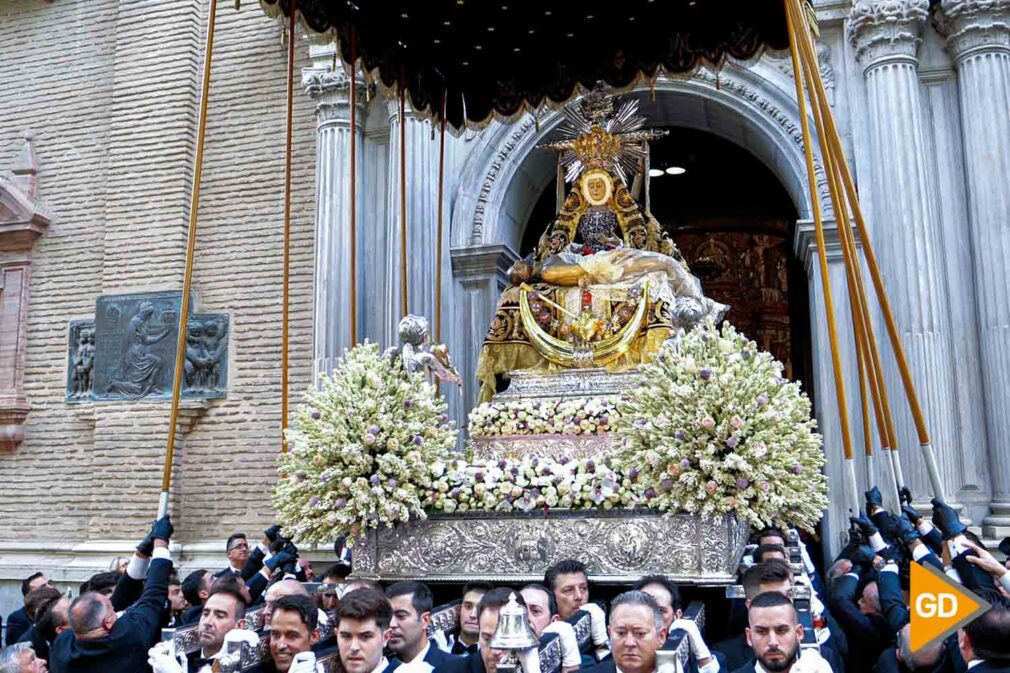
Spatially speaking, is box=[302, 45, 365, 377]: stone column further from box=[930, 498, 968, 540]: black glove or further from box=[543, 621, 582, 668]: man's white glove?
box=[930, 498, 968, 540]: black glove

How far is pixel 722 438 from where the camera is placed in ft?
18.0

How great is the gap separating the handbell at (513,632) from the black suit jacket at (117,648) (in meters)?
2.14

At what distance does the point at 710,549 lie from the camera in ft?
18.2

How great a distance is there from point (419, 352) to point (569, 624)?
2960 mm

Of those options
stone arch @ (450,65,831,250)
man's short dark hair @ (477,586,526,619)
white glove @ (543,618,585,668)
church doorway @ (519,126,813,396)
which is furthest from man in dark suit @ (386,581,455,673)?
church doorway @ (519,126,813,396)

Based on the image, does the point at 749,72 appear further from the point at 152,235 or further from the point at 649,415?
the point at 152,235

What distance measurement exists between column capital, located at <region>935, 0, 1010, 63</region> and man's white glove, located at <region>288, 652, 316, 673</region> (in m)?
8.36

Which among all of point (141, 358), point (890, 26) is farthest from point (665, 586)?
point (141, 358)

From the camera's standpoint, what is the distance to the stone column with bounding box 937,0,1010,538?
328 inches

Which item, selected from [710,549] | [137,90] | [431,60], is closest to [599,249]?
[431,60]

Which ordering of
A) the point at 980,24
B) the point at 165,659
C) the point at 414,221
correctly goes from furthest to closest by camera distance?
the point at 414,221 < the point at 980,24 < the point at 165,659

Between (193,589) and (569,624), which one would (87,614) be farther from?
(193,589)

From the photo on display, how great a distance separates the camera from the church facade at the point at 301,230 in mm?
8703

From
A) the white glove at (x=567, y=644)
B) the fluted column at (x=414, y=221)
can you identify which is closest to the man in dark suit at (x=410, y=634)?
the white glove at (x=567, y=644)
